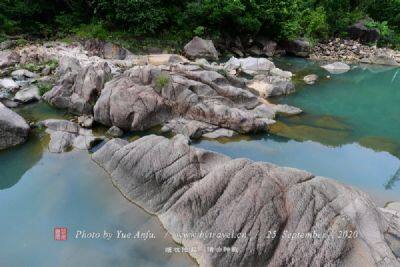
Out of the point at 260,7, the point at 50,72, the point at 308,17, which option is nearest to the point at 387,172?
the point at 50,72

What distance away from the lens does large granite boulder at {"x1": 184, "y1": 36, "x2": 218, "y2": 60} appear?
2372 centimetres

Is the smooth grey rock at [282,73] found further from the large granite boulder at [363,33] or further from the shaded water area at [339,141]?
the large granite boulder at [363,33]

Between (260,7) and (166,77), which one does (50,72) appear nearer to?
(166,77)

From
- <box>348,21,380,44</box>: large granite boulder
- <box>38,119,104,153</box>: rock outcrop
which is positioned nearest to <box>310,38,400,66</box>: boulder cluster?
<box>348,21,380,44</box>: large granite boulder

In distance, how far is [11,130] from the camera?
38.1 feet

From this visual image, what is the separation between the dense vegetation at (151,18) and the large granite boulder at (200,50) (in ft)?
4.10

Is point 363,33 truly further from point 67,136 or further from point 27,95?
point 67,136

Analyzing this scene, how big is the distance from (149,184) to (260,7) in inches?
815

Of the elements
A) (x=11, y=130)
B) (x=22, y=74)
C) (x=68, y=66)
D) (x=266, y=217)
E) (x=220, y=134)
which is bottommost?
(x=22, y=74)

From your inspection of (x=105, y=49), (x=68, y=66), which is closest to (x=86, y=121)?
(x=68, y=66)

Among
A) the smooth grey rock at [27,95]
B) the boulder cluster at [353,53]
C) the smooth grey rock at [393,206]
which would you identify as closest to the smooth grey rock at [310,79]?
the boulder cluster at [353,53]

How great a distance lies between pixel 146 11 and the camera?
2331cm

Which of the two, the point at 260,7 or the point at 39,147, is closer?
the point at 39,147

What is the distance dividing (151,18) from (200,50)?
3.82 meters
